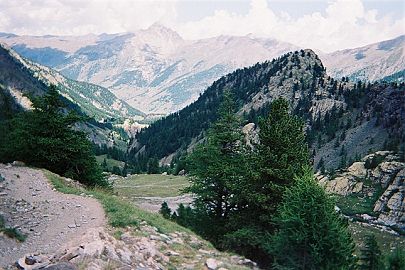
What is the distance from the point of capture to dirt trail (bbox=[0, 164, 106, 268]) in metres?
18.2

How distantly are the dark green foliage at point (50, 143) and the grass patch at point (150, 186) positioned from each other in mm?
54203

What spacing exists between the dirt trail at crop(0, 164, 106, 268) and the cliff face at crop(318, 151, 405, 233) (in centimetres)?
6230

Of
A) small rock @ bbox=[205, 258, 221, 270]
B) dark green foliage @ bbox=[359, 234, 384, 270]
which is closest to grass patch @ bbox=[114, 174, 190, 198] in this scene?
dark green foliage @ bbox=[359, 234, 384, 270]

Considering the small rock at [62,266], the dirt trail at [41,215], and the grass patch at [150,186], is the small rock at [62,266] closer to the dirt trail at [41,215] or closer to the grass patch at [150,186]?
the dirt trail at [41,215]

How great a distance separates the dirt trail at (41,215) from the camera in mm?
18156

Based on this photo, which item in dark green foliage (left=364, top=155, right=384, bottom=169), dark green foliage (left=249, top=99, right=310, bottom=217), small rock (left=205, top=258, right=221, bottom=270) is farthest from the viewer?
Answer: dark green foliage (left=364, top=155, right=384, bottom=169)

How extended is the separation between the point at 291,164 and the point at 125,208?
13.3 metres

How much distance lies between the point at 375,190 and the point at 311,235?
79.9 metres

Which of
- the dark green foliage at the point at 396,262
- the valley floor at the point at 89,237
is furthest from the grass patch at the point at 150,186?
the valley floor at the point at 89,237

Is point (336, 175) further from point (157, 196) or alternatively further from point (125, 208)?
point (125, 208)

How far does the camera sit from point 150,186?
11631 cm

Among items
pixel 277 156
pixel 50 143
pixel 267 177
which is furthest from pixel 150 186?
pixel 277 156

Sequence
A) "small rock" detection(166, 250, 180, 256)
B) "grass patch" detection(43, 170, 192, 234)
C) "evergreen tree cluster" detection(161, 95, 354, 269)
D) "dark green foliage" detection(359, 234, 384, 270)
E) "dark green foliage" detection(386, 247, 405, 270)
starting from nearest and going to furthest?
"small rock" detection(166, 250, 180, 256) < "grass patch" detection(43, 170, 192, 234) < "evergreen tree cluster" detection(161, 95, 354, 269) < "dark green foliage" detection(386, 247, 405, 270) < "dark green foliage" detection(359, 234, 384, 270)

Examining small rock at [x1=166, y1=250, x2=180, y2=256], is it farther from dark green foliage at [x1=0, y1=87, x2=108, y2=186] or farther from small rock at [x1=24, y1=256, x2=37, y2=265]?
dark green foliage at [x1=0, y1=87, x2=108, y2=186]
